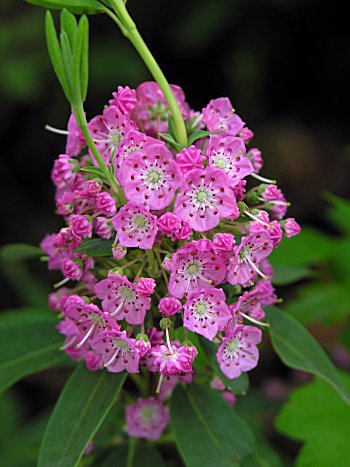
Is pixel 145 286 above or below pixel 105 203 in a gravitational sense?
below

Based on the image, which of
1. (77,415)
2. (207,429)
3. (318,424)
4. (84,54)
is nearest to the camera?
(84,54)

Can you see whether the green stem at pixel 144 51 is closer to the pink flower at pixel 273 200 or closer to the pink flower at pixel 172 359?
the pink flower at pixel 273 200

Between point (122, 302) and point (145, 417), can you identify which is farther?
point (145, 417)

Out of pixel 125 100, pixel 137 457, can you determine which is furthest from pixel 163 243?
pixel 137 457

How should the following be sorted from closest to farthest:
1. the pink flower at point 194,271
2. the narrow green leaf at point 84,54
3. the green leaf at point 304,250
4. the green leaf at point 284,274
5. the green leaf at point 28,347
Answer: the narrow green leaf at point 84,54 < the pink flower at point 194,271 < the green leaf at point 28,347 < the green leaf at point 284,274 < the green leaf at point 304,250

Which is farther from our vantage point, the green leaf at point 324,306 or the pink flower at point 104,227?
the green leaf at point 324,306

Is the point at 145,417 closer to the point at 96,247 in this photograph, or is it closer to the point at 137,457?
the point at 137,457

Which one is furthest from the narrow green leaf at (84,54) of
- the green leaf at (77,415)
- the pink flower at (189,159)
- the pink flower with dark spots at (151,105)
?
the green leaf at (77,415)

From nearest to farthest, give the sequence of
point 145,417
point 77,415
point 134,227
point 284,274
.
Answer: point 134,227 < point 77,415 < point 145,417 < point 284,274
